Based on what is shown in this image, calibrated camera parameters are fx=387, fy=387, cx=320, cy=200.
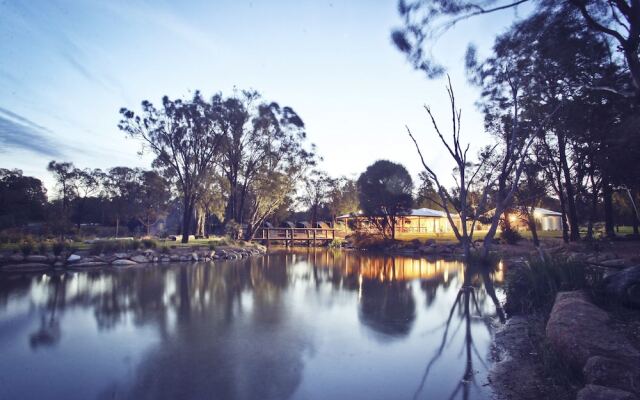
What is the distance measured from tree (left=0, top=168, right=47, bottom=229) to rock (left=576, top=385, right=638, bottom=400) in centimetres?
3102

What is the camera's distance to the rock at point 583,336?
3807 mm

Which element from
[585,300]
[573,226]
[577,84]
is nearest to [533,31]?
[577,84]

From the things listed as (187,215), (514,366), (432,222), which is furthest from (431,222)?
(514,366)

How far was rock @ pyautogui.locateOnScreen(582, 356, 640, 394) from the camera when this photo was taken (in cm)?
319

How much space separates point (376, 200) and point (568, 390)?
2646 centimetres

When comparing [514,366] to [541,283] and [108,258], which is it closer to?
[541,283]

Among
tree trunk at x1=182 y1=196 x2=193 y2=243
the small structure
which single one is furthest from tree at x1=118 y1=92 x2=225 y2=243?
the small structure

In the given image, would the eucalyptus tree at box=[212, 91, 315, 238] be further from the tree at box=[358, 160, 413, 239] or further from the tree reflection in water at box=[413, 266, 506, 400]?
the tree reflection in water at box=[413, 266, 506, 400]

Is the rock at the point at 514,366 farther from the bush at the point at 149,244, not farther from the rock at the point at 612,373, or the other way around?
the bush at the point at 149,244

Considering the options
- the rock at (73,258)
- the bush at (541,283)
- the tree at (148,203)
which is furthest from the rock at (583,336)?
the tree at (148,203)

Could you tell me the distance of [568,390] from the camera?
12.0 ft

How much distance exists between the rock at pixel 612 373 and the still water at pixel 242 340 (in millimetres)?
1043

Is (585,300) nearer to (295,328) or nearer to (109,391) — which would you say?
(295,328)

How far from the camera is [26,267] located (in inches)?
572
